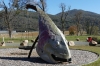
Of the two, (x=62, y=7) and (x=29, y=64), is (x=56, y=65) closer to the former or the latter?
(x=29, y=64)

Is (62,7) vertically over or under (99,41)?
over

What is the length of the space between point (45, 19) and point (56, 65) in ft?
10.2

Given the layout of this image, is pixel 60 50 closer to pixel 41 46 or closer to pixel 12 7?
pixel 41 46

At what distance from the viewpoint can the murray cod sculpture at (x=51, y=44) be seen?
12.2 metres

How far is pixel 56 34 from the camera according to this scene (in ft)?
42.1

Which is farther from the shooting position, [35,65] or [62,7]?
[62,7]

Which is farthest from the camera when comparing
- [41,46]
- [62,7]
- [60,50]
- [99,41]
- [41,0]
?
[62,7]

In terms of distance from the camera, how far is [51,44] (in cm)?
1243

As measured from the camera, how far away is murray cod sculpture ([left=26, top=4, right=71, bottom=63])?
12182 mm

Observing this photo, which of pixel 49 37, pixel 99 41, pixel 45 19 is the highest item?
pixel 45 19

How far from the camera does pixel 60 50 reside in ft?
39.8

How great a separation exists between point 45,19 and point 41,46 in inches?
69.8

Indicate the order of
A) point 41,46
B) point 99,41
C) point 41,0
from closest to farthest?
point 41,46
point 99,41
point 41,0

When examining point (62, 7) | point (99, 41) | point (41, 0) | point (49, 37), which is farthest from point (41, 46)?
point (62, 7)
